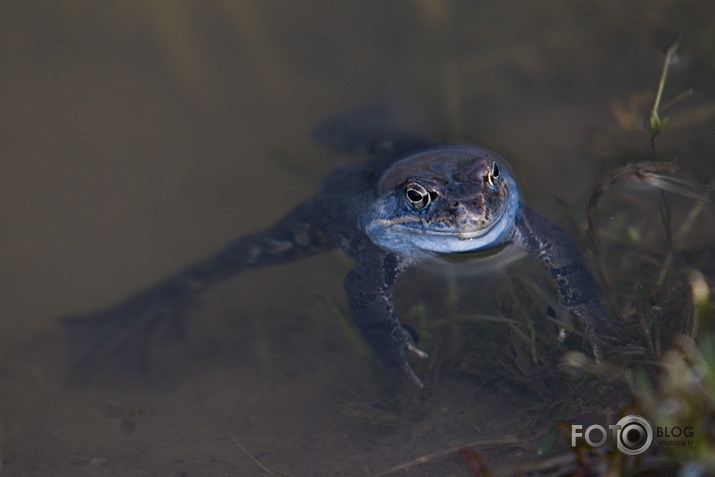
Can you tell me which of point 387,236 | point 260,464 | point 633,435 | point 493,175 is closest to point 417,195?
point 493,175

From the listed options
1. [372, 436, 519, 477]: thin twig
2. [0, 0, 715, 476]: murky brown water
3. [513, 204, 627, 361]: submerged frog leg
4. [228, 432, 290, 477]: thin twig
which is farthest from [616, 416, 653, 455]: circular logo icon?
[228, 432, 290, 477]: thin twig

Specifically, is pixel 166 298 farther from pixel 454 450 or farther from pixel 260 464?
pixel 454 450

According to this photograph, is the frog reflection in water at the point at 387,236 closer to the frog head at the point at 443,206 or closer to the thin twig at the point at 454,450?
the frog head at the point at 443,206

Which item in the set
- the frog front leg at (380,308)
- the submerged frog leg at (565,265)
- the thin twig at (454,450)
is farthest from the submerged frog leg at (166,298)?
the thin twig at (454,450)

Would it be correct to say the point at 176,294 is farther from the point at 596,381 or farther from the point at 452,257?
the point at 596,381

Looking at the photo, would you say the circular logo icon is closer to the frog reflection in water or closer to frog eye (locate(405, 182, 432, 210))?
the frog reflection in water

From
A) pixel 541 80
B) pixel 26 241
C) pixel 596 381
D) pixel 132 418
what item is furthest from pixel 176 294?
pixel 541 80
